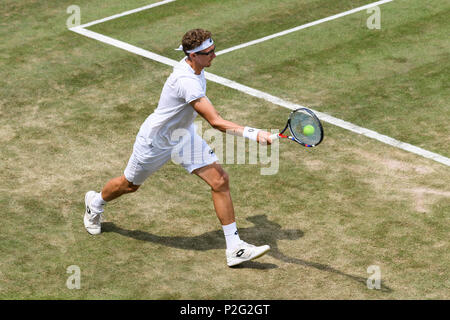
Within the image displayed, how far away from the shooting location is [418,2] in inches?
668

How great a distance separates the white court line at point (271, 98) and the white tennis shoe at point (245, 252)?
11.5 ft

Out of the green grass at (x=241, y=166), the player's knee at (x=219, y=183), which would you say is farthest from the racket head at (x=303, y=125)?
the green grass at (x=241, y=166)

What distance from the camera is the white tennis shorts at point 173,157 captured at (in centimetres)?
885

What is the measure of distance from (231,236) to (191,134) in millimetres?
1203

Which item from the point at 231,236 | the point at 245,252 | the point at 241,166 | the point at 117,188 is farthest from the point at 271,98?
the point at 245,252

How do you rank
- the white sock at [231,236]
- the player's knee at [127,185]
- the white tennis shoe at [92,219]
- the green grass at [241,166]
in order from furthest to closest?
1. the white tennis shoe at [92,219]
2. the player's knee at [127,185]
3. the white sock at [231,236]
4. the green grass at [241,166]

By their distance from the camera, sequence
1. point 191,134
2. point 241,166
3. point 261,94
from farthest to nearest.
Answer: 1. point 261,94
2. point 241,166
3. point 191,134

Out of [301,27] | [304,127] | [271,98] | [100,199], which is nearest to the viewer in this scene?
[304,127]

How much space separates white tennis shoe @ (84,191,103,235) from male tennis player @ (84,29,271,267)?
1.99 ft

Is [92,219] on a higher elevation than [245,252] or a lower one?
higher

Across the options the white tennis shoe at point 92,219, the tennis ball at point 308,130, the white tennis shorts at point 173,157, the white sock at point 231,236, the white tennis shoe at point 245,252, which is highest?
the tennis ball at point 308,130

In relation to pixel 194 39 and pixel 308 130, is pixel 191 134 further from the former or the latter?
pixel 308 130

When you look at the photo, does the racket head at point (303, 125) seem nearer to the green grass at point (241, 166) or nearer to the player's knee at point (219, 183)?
the player's knee at point (219, 183)

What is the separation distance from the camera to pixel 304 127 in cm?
850
